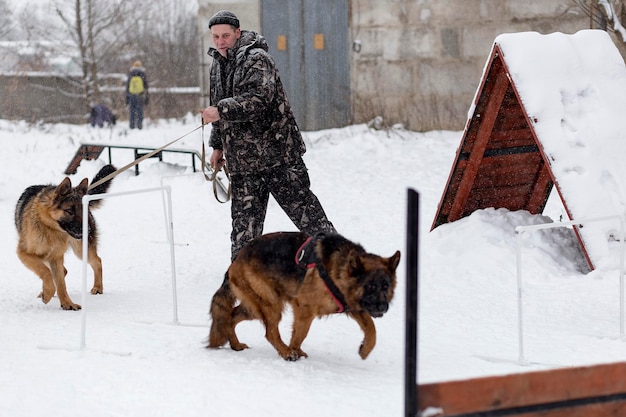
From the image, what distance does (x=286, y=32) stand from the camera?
52.3 ft

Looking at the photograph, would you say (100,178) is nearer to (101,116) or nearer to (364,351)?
(364,351)

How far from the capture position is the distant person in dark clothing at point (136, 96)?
67.9 ft

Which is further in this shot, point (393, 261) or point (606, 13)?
point (606, 13)

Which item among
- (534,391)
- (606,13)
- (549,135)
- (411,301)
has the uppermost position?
(606,13)

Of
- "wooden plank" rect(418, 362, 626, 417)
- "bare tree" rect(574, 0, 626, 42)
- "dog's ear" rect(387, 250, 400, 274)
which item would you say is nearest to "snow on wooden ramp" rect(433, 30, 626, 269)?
"dog's ear" rect(387, 250, 400, 274)

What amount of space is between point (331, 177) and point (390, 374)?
7554 millimetres

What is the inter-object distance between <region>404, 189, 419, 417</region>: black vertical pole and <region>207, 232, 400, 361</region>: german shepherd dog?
2.47 meters

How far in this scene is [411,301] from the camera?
2254 mm

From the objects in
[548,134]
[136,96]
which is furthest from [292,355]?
[136,96]

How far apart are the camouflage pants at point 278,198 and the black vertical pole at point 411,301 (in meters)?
4.42

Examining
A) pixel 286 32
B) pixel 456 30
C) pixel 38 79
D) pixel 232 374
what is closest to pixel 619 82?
pixel 232 374

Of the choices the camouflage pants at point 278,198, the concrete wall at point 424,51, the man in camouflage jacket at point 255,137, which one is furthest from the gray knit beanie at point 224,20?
the concrete wall at point 424,51

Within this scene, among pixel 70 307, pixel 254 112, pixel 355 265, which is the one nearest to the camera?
pixel 355 265

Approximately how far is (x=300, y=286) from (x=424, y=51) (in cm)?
1113
